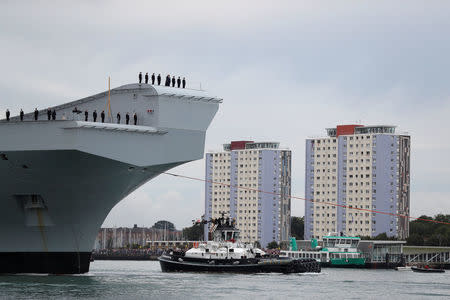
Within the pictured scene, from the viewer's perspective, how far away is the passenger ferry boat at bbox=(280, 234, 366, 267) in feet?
298

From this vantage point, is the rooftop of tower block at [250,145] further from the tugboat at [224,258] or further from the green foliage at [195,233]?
the tugboat at [224,258]

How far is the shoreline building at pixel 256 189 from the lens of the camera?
137 m

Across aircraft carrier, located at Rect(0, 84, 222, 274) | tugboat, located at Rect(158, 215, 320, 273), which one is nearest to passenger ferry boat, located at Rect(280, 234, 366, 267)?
tugboat, located at Rect(158, 215, 320, 273)

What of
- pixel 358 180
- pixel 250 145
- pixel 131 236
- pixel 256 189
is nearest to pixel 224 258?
pixel 358 180

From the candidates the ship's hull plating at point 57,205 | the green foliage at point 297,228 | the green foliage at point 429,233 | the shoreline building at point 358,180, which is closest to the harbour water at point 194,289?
the ship's hull plating at point 57,205

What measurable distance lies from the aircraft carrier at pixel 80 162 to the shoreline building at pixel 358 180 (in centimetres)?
7797

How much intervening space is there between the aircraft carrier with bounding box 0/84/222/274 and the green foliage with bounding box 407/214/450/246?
242ft

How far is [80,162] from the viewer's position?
3875 cm

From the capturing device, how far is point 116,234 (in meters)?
186

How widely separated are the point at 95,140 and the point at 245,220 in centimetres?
10440

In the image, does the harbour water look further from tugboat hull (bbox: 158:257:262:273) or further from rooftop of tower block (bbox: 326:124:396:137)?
rooftop of tower block (bbox: 326:124:396:137)

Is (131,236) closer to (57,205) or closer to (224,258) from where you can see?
(224,258)

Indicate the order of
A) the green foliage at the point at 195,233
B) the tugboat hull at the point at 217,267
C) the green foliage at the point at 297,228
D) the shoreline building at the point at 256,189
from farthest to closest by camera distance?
the green foliage at the point at 297,228
the green foliage at the point at 195,233
the shoreline building at the point at 256,189
the tugboat hull at the point at 217,267

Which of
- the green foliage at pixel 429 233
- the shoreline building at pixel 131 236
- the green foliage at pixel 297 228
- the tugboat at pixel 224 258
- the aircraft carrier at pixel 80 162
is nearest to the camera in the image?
the aircraft carrier at pixel 80 162
